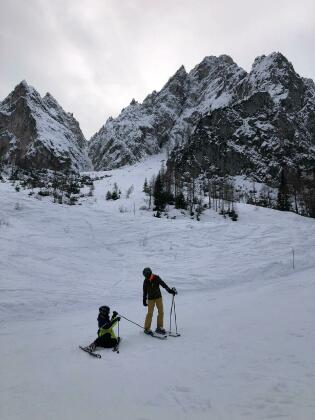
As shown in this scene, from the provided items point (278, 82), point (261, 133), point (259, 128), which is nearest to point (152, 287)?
point (261, 133)

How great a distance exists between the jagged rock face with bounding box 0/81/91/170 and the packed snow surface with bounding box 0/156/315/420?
12095 centimetres

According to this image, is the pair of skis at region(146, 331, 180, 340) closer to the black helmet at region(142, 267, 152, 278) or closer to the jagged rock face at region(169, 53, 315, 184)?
the black helmet at region(142, 267, 152, 278)

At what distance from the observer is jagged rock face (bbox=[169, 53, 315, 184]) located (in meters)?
124

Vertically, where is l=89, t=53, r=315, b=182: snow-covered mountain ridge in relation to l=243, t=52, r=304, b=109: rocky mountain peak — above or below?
below

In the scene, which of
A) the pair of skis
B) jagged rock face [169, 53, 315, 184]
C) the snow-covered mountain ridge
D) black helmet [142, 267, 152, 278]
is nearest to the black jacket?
black helmet [142, 267, 152, 278]

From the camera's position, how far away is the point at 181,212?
42531 mm

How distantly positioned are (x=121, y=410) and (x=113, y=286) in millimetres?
9500

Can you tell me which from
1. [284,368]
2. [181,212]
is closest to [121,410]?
[284,368]

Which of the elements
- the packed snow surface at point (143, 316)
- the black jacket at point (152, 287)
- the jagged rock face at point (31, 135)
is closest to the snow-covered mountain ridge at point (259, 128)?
the jagged rock face at point (31, 135)

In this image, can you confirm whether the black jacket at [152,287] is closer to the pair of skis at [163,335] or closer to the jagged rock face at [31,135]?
the pair of skis at [163,335]

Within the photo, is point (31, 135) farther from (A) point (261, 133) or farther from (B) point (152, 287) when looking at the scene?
(B) point (152, 287)

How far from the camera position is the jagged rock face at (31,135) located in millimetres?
139000

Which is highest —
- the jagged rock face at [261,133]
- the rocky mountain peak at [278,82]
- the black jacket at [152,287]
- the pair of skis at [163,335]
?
the rocky mountain peak at [278,82]

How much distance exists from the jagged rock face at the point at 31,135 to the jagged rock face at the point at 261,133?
4539 centimetres
